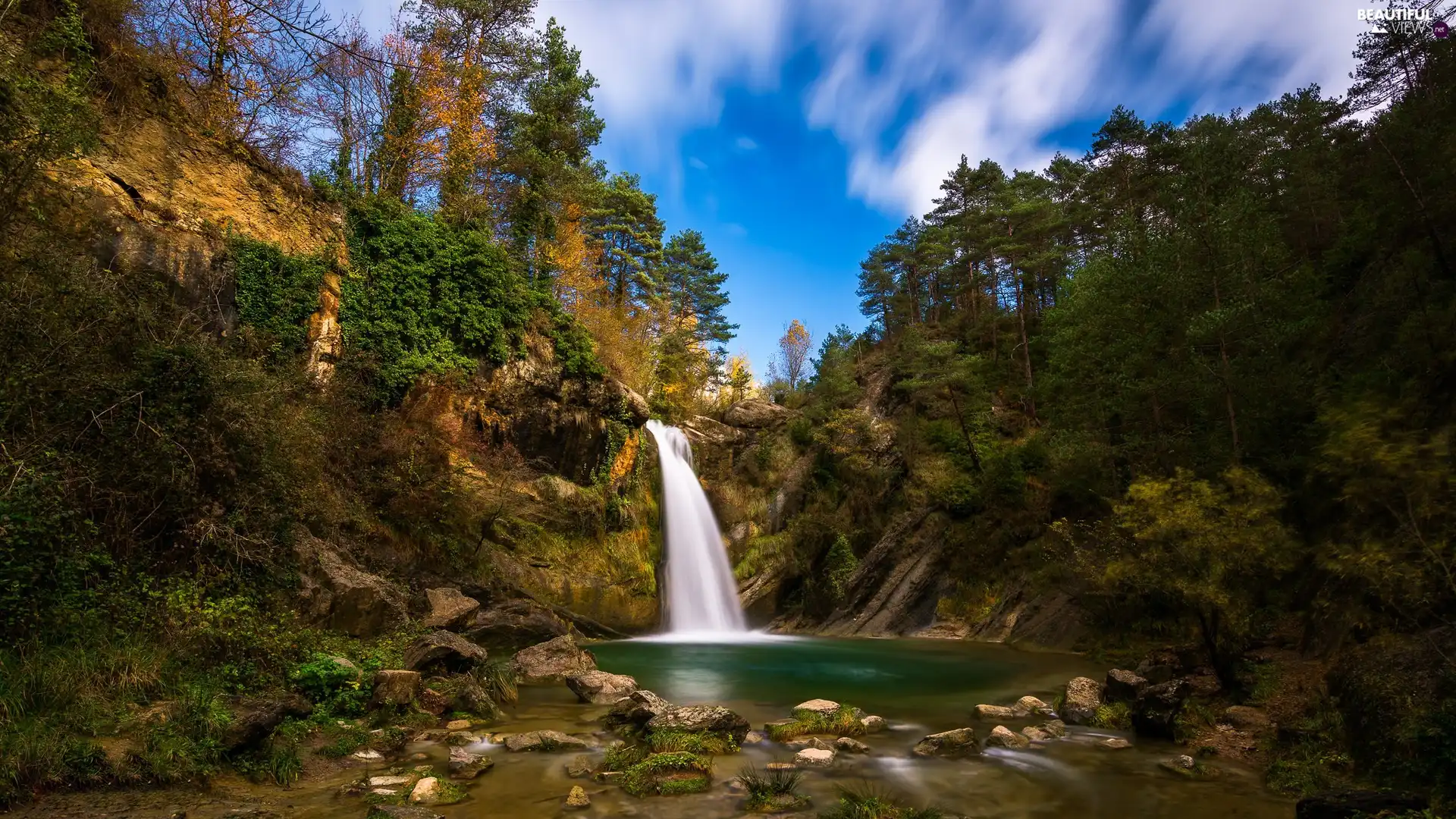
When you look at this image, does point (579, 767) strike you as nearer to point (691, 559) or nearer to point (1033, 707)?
point (1033, 707)

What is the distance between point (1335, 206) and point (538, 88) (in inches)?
1193

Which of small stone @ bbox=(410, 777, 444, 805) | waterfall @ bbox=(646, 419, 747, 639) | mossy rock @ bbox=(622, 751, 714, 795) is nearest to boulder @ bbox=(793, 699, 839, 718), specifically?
mossy rock @ bbox=(622, 751, 714, 795)

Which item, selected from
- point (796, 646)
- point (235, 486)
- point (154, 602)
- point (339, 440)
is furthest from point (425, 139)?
point (796, 646)

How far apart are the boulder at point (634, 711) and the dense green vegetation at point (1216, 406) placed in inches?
325

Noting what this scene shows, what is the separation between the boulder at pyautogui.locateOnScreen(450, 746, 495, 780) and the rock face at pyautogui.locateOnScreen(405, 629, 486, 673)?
397 centimetres

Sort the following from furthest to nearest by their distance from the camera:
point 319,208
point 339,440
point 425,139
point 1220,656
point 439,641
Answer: point 425,139 → point 319,208 → point 339,440 → point 439,641 → point 1220,656

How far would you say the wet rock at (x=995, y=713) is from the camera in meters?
10.9

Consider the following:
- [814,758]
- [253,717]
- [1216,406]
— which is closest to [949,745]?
[814,758]

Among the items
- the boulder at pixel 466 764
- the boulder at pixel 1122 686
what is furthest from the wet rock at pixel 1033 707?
the boulder at pixel 466 764

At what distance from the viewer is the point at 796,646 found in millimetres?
21969

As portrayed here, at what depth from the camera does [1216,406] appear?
54.5 feet

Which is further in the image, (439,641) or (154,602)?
(439,641)

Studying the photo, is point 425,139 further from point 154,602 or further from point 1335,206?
point 1335,206

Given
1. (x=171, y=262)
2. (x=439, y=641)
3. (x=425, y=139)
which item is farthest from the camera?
(x=425, y=139)
